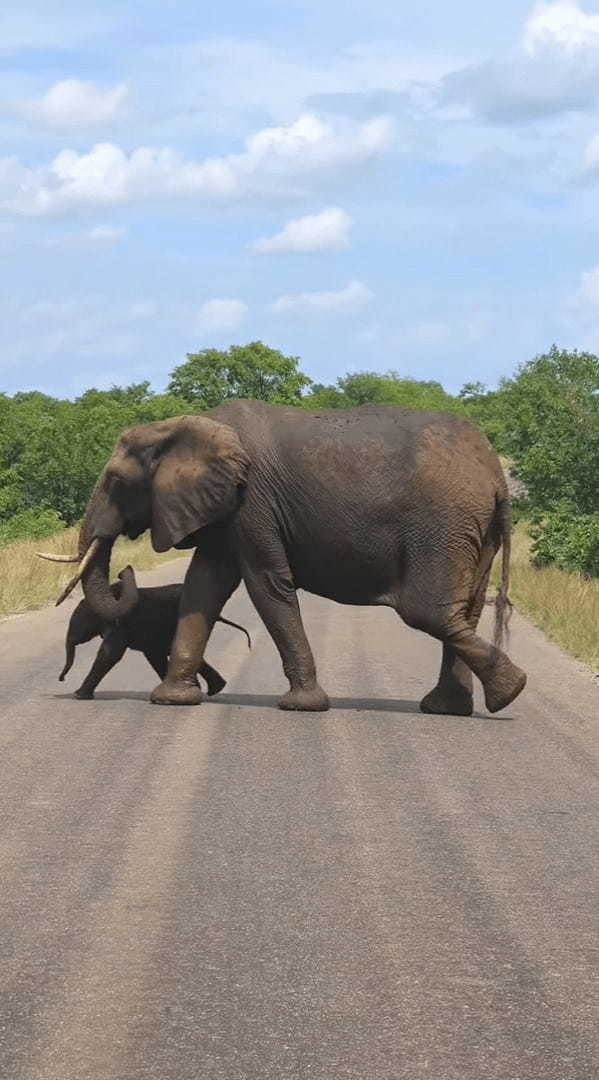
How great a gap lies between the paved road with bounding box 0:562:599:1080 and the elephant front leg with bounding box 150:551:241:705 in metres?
0.61

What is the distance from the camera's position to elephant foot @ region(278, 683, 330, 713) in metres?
14.0

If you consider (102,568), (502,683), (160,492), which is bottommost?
(502,683)

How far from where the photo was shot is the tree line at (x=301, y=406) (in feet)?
121

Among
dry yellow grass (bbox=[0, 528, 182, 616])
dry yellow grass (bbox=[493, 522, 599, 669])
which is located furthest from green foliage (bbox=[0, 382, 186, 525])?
dry yellow grass (bbox=[493, 522, 599, 669])

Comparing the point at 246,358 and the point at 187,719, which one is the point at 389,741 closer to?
the point at 187,719

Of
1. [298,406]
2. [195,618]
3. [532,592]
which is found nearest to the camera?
[195,618]

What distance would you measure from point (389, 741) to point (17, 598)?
1484cm

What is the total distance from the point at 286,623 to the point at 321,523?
87 cm

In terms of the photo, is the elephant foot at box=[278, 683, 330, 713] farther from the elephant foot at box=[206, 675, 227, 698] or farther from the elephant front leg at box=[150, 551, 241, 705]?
the elephant foot at box=[206, 675, 227, 698]

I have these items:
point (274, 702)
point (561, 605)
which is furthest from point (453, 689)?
point (561, 605)

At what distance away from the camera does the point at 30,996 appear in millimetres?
5832

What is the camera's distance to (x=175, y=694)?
14.3 m

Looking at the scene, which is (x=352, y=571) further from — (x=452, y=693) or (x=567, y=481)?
(x=567, y=481)

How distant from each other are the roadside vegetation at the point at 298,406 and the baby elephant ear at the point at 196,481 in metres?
5.46
